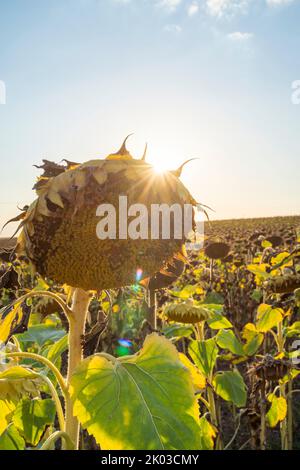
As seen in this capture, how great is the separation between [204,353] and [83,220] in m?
1.90

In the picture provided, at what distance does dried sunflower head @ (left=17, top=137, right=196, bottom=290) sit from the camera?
109 cm

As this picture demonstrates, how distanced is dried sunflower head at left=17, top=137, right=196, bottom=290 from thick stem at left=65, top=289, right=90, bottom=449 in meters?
0.05

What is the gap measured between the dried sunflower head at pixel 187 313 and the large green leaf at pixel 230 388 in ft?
1.20

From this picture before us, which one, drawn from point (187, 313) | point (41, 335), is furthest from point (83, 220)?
point (187, 313)

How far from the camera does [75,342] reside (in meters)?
1.14

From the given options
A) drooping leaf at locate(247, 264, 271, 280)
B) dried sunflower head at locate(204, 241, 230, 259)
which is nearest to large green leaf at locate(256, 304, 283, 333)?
drooping leaf at locate(247, 264, 271, 280)

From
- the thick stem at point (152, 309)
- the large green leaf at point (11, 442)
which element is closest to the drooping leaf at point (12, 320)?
the large green leaf at point (11, 442)

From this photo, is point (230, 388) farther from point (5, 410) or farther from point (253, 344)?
point (5, 410)

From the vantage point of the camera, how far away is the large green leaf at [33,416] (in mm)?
1752

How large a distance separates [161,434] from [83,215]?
479 mm

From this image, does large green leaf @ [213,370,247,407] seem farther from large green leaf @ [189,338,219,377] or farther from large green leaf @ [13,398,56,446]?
large green leaf @ [13,398,56,446]

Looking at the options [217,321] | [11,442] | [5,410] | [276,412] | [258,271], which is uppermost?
[258,271]

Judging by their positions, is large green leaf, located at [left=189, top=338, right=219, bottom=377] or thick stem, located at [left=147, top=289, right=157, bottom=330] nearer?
large green leaf, located at [left=189, top=338, right=219, bottom=377]

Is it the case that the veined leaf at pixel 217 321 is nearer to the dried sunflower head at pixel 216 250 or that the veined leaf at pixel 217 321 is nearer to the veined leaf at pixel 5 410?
the veined leaf at pixel 5 410
